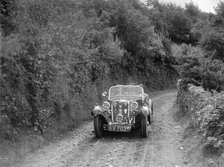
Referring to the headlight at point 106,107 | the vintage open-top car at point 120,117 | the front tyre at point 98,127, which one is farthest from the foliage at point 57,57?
the headlight at point 106,107

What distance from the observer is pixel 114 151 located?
9.89 meters

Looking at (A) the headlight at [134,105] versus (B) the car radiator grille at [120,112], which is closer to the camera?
(B) the car radiator grille at [120,112]

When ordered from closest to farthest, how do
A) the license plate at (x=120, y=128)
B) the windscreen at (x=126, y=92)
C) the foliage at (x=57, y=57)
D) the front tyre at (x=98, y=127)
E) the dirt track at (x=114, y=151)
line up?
the dirt track at (x=114, y=151) < the foliage at (x=57, y=57) < the license plate at (x=120, y=128) < the front tyre at (x=98, y=127) < the windscreen at (x=126, y=92)

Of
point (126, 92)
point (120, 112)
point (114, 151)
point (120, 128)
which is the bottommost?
point (114, 151)

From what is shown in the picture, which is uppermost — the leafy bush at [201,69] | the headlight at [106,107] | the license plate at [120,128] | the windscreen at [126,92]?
the leafy bush at [201,69]

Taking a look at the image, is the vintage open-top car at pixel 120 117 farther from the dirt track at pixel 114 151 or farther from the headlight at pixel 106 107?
the dirt track at pixel 114 151

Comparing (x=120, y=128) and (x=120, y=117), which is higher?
(x=120, y=117)

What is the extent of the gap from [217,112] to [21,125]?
591 centimetres

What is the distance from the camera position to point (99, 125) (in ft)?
38.8

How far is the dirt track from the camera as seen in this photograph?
8.71 m

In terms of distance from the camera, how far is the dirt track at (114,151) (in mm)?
8711

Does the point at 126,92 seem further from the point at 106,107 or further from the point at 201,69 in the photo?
the point at 201,69

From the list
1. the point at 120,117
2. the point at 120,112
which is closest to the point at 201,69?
the point at 120,112

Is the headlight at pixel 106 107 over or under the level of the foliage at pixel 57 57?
under
